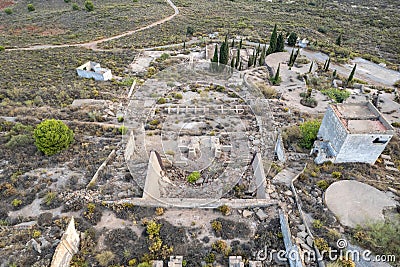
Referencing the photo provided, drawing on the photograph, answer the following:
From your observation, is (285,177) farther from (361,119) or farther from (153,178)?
(153,178)

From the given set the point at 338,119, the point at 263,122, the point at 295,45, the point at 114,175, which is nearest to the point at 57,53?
the point at 114,175

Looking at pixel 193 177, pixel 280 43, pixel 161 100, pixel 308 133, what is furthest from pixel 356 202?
pixel 280 43

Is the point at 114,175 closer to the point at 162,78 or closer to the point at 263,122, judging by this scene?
the point at 263,122

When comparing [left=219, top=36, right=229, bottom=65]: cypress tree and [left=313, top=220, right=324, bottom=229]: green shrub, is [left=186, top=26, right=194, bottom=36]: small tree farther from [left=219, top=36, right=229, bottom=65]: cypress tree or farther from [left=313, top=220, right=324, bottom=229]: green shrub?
[left=313, top=220, right=324, bottom=229]: green shrub

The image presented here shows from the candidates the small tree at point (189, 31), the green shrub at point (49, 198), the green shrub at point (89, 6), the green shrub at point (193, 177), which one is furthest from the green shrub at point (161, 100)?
the green shrub at point (89, 6)

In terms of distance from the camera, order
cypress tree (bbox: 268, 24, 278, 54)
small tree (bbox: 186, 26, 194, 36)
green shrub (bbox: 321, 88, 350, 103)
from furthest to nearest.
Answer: small tree (bbox: 186, 26, 194, 36), cypress tree (bbox: 268, 24, 278, 54), green shrub (bbox: 321, 88, 350, 103)

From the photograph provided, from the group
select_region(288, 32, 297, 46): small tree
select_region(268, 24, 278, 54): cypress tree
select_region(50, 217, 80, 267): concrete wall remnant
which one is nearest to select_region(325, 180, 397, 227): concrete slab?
select_region(50, 217, 80, 267): concrete wall remnant

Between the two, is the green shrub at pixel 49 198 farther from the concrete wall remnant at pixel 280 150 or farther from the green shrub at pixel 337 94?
the green shrub at pixel 337 94
